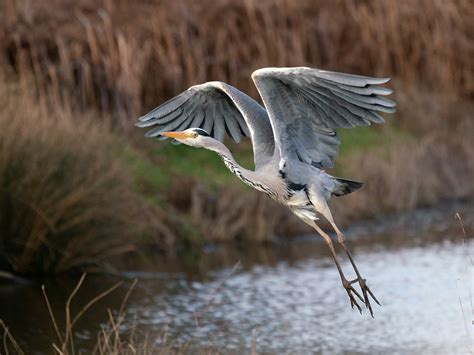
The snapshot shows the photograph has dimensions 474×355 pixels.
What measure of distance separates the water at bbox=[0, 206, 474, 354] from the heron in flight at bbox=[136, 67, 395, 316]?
1.10 m

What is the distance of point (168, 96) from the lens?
14656 millimetres

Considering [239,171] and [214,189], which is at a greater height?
[239,171]

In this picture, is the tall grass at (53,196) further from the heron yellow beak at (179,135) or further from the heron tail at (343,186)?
the heron tail at (343,186)

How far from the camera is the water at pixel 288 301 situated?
28.1 ft

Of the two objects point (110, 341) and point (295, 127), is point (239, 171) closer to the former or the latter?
point (295, 127)

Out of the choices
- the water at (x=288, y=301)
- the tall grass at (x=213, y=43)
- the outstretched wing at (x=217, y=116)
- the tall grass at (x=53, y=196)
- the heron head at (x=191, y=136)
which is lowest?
the water at (x=288, y=301)

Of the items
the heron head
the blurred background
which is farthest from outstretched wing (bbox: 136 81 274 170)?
the blurred background

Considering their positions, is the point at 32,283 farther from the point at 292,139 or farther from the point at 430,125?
the point at 430,125

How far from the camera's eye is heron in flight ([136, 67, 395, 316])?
6953 millimetres

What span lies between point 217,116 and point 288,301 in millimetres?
2594

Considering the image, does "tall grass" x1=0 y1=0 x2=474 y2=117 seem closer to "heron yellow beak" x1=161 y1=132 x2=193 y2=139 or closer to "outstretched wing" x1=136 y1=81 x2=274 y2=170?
"outstretched wing" x1=136 y1=81 x2=274 y2=170

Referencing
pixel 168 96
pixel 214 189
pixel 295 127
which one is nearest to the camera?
pixel 295 127

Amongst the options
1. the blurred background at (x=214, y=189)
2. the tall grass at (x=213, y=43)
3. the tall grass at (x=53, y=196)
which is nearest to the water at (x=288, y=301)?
the blurred background at (x=214, y=189)

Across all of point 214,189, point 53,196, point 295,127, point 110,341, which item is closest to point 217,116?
point 295,127
